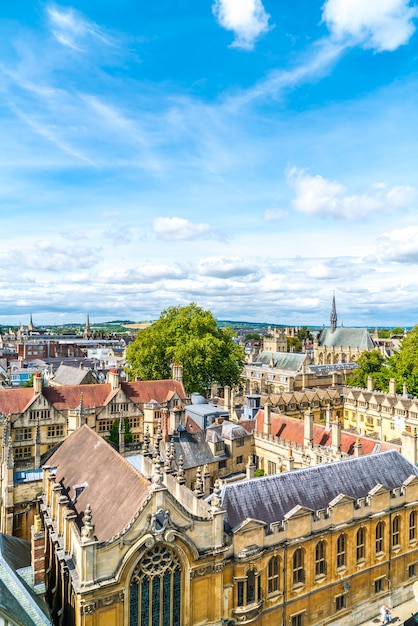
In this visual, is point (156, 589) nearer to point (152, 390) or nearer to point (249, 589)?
point (249, 589)

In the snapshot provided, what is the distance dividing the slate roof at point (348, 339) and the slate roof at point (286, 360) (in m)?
24.9

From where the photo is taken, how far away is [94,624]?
16047 millimetres

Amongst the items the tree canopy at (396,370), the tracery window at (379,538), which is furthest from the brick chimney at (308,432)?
the tree canopy at (396,370)

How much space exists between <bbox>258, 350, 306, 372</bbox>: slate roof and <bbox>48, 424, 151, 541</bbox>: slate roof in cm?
6896

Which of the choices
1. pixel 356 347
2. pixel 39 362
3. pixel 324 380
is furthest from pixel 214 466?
pixel 356 347

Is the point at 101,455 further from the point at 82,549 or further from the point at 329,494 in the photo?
the point at 329,494

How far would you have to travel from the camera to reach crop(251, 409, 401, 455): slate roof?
33562mm

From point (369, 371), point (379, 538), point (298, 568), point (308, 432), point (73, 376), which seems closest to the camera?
point (298, 568)

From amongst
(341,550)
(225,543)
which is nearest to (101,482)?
Answer: (225,543)

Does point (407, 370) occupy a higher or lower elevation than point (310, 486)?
higher

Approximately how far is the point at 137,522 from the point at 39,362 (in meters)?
83.8

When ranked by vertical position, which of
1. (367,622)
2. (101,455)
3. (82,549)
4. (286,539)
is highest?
(101,455)

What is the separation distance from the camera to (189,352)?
56.7 meters

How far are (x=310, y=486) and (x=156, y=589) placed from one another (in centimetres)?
940
